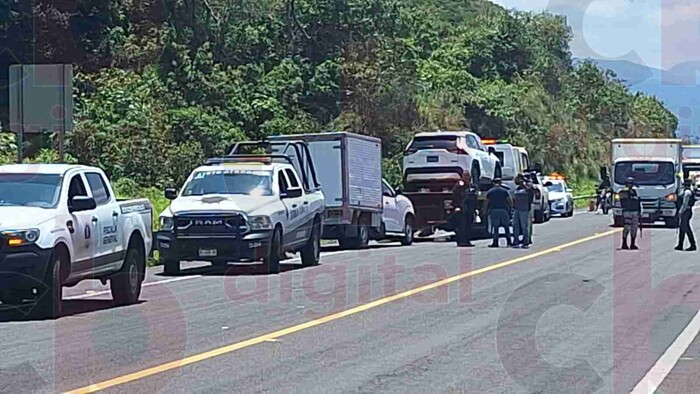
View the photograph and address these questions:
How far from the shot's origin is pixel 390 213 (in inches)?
1181

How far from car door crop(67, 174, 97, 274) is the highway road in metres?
0.69

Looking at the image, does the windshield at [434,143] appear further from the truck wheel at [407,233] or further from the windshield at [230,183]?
the windshield at [230,183]

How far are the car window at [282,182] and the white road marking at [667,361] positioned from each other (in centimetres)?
902

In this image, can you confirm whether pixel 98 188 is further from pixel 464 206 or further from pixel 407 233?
pixel 407 233

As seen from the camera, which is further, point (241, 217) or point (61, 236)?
point (241, 217)

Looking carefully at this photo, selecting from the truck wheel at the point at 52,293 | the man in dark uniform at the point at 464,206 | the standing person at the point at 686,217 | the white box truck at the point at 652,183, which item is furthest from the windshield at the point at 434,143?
the truck wheel at the point at 52,293

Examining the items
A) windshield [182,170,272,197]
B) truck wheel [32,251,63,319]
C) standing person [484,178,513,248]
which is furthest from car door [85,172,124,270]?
standing person [484,178,513,248]

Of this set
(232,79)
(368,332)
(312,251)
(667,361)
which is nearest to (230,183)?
(312,251)

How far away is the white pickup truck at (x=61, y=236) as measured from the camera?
13.8 m

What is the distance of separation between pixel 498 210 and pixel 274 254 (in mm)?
9227

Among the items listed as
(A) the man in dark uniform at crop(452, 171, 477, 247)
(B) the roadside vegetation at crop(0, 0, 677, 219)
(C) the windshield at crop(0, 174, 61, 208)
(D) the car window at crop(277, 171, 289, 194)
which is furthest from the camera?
(B) the roadside vegetation at crop(0, 0, 677, 219)

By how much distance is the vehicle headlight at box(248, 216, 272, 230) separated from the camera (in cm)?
2027

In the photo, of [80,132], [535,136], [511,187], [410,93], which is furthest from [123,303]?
[535,136]

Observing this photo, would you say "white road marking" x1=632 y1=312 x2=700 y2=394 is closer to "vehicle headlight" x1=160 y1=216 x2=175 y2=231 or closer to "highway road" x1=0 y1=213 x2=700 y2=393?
"highway road" x1=0 y1=213 x2=700 y2=393
